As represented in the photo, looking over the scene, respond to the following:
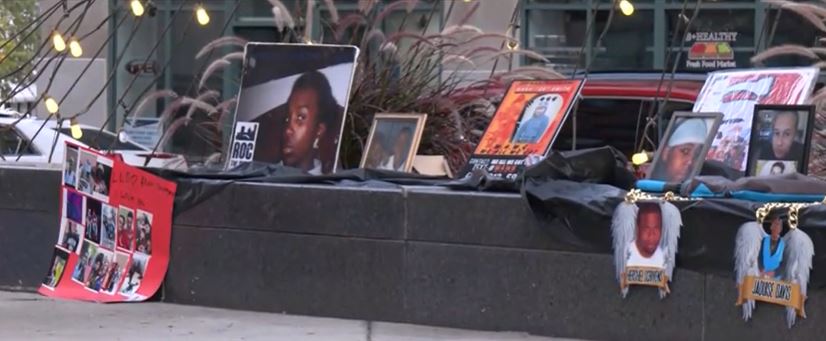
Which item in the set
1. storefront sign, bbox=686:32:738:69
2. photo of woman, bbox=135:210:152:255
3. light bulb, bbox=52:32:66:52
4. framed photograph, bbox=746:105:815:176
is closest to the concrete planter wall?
photo of woman, bbox=135:210:152:255

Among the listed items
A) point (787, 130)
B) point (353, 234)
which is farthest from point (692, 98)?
point (353, 234)

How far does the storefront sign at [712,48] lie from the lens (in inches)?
696

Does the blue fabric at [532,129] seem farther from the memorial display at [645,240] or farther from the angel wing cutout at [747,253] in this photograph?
the angel wing cutout at [747,253]

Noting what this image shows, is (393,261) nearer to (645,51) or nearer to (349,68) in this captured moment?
(349,68)

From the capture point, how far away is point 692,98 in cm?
1032

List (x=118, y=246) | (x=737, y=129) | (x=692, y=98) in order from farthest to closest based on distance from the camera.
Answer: (x=692, y=98)
(x=118, y=246)
(x=737, y=129)

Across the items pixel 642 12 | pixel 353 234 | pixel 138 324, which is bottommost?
pixel 138 324

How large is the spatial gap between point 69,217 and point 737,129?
4.23m

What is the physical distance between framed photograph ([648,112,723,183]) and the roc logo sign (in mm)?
2892

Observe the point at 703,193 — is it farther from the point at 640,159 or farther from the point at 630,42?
the point at 630,42

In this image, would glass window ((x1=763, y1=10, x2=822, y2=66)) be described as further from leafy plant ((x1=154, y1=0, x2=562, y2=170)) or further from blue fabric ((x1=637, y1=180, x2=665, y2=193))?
blue fabric ((x1=637, y1=180, x2=665, y2=193))

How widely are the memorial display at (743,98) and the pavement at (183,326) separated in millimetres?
1626

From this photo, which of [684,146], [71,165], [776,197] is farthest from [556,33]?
[776,197]

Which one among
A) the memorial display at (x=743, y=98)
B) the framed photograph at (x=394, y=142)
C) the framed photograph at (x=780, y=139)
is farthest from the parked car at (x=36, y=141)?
the framed photograph at (x=780, y=139)
